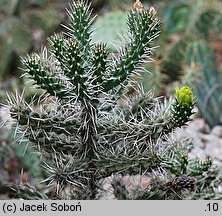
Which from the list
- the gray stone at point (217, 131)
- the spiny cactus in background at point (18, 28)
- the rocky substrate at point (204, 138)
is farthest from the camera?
the spiny cactus in background at point (18, 28)

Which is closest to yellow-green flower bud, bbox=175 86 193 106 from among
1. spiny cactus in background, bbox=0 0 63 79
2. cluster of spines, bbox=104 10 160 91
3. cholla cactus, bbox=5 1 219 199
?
cholla cactus, bbox=5 1 219 199

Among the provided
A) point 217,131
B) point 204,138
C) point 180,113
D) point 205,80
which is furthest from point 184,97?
point 205,80

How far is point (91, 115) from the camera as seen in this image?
6.52 feet

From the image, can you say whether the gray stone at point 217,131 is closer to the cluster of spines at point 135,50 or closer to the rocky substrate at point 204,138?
the rocky substrate at point 204,138

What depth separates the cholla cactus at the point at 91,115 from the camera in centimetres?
192

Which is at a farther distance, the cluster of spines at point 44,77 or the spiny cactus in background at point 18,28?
the spiny cactus in background at point 18,28

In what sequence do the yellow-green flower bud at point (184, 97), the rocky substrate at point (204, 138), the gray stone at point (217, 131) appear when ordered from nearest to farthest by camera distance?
1. the yellow-green flower bud at point (184, 97)
2. the rocky substrate at point (204, 138)
3. the gray stone at point (217, 131)

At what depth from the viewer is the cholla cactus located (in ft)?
6.29

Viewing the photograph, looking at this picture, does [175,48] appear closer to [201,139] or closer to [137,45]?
[201,139]

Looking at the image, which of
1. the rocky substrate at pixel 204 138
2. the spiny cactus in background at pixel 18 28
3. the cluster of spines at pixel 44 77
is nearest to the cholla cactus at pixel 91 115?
the cluster of spines at pixel 44 77

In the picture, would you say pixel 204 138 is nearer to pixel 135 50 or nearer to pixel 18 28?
pixel 135 50

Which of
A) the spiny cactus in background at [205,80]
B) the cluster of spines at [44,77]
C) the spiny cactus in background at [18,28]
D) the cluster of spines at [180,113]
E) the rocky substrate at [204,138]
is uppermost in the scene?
the spiny cactus in background at [18,28]

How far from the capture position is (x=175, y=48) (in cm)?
402
